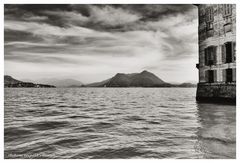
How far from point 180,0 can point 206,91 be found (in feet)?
61.2

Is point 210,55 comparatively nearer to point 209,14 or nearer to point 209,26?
point 209,26

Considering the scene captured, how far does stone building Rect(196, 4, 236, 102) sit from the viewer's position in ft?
70.4

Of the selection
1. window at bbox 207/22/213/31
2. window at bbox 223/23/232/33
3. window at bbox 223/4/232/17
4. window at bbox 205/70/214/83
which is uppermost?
window at bbox 223/4/232/17

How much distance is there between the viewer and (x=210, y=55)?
24.5 m

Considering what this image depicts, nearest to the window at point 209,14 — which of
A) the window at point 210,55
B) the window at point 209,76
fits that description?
the window at point 210,55

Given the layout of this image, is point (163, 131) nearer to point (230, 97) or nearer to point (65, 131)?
point (65, 131)

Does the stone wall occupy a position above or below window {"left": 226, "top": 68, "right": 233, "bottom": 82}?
below

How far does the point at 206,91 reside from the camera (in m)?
24.8

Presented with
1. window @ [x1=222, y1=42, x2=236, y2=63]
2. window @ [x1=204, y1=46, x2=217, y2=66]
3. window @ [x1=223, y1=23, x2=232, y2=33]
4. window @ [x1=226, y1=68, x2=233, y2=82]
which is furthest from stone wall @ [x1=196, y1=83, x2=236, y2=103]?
window @ [x1=223, y1=23, x2=232, y2=33]

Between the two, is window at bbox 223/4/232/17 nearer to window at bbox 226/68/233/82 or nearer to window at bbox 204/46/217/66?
window at bbox 204/46/217/66

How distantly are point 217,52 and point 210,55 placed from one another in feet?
4.62

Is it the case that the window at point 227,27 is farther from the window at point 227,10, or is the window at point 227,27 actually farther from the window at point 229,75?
the window at point 229,75

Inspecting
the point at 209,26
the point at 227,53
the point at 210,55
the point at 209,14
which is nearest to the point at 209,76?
the point at 210,55

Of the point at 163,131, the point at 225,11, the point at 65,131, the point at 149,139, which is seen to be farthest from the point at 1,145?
the point at 225,11
